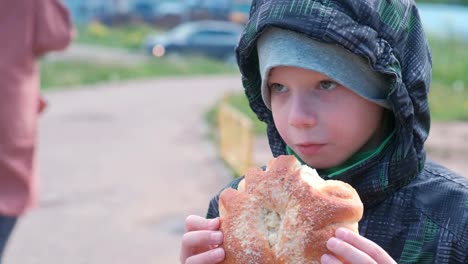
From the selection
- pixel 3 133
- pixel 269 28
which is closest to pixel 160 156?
pixel 3 133

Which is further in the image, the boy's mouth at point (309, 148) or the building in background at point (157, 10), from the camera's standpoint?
the building in background at point (157, 10)

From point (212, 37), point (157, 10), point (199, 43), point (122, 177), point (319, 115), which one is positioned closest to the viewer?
point (319, 115)

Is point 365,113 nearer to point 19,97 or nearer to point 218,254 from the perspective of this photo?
point 218,254

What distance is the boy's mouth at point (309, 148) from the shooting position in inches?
81.7

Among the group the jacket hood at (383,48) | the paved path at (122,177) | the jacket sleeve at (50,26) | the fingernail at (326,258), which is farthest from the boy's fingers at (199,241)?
the paved path at (122,177)

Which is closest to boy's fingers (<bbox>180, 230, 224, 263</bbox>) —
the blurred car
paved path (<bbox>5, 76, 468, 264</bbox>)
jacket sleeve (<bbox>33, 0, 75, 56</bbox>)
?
jacket sleeve (<bbox>33, 0, 75, 56</bbox>)

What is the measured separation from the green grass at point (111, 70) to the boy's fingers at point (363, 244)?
1801 cm

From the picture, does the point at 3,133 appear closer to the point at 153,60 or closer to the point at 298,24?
the point at 298,24

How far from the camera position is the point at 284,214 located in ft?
6.27

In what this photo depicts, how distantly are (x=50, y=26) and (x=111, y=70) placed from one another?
59.7 feet

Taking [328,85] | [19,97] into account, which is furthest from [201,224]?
[19,97]

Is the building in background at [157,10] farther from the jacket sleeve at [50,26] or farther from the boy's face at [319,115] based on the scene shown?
the boy's face at [319,115]

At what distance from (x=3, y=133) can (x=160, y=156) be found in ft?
21.2

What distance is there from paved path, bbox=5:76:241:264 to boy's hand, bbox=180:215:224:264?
4732 millimetres
